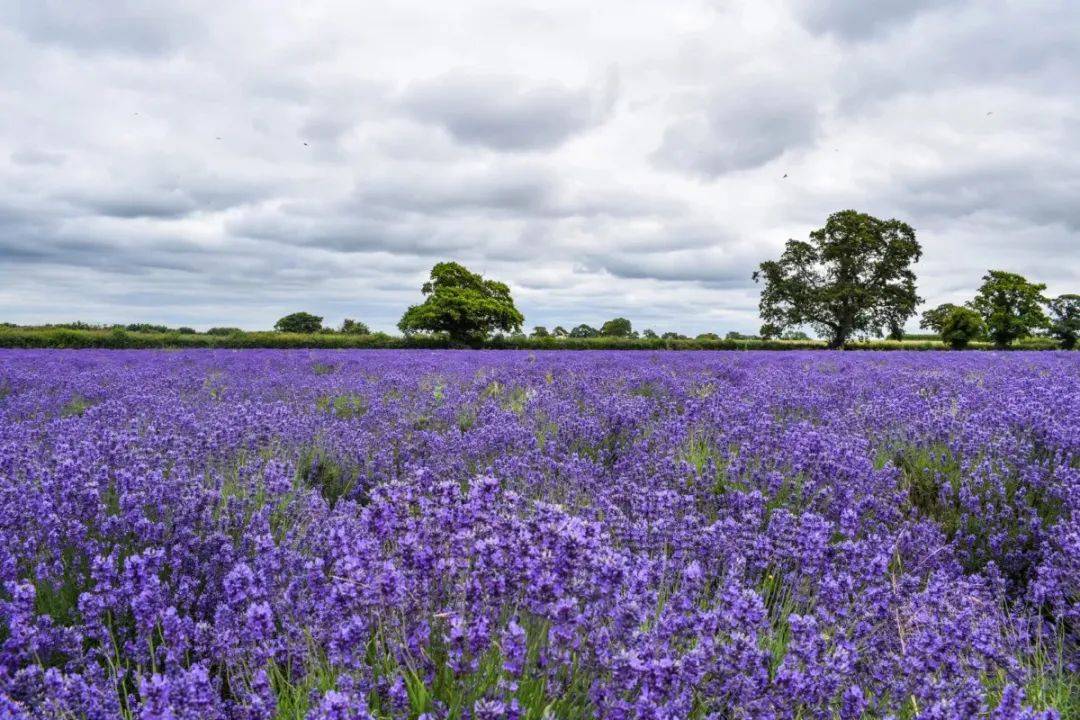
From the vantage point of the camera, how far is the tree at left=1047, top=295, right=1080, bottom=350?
125 ft

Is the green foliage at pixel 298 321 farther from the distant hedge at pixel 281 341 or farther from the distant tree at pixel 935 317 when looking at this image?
the distant tree at pixel 935 317

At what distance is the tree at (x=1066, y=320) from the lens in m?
38.0

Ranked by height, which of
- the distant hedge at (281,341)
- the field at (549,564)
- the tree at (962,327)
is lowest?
the field at (549,564)

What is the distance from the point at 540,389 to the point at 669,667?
6.11 meters

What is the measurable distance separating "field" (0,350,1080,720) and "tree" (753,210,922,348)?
31.7 metres

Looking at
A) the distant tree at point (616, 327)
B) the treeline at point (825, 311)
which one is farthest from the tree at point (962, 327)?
the distant tree at point (616, 327)

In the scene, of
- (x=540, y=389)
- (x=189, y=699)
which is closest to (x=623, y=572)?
(x=189, y=699)

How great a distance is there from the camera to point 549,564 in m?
1.88

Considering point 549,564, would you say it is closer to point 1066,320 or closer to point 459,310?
point 459,310

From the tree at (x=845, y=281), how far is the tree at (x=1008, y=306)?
969 cm

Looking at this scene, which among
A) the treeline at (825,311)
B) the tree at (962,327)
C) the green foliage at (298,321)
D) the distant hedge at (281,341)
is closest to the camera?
the distant hedge at (281,341)

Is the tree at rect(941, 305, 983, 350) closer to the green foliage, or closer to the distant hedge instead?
the distant hedge

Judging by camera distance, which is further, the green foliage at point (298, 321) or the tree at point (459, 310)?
the green foliage at point (298, 321)

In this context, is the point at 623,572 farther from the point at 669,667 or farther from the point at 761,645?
the point at 761,645
